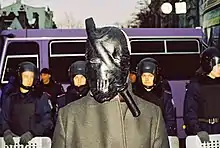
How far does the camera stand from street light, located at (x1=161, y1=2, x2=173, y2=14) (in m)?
5.62

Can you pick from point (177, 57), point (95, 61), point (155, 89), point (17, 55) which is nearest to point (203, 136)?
point (155, 89)

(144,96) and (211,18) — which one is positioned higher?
(211,18)

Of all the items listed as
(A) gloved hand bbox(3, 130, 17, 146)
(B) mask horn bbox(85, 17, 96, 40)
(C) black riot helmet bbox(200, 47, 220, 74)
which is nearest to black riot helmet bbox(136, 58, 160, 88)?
(C) black riot helmet bbox(200, 47, 220, 74)

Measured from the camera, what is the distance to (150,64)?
15.6ft

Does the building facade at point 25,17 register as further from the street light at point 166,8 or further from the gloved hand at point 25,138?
the gloved hand at point 25,138

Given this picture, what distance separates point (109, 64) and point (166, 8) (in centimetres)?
368

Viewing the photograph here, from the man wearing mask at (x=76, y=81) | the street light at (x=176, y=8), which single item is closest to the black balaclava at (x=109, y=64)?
the man wearing mask at (x=76, y=81)

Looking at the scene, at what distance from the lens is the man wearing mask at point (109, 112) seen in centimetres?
205

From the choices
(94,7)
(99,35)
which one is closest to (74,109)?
(99,35)

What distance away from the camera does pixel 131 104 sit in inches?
80.4

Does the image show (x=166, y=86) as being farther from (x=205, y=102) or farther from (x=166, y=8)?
(x=166, y=8)

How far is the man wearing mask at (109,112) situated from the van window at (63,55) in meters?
3.30

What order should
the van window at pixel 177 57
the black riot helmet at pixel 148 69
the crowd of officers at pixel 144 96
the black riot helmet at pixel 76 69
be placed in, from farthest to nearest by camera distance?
the van window at pixel 177 57, the black riot helmet at pixel 76 69, the black riot helmet at pixel 148 69, the crowd of officers at pixel 144 96

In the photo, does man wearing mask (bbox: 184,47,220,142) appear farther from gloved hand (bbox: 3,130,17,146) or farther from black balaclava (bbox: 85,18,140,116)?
black balaclava (bbox: 85,18,140,116)
